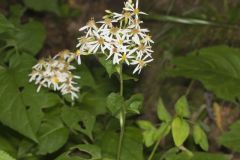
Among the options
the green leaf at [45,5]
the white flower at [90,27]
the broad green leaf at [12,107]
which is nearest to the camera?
the white flower at [90,27]

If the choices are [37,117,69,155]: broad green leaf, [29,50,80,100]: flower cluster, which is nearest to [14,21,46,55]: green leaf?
[29,50,80,100]: flower cluster

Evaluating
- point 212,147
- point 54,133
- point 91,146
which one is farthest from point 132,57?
point 212,147

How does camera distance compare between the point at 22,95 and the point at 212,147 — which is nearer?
the point at 22,95

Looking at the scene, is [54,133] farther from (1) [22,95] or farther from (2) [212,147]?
(2) [212,147]

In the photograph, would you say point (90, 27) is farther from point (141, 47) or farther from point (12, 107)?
point (12, 107)

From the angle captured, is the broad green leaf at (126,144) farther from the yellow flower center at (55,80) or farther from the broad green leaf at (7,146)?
the broad green leaf at (7,146)

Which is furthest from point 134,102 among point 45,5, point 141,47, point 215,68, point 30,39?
point 45,5

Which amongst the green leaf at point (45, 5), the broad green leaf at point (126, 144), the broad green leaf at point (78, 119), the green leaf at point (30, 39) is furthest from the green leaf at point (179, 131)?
the green leaf at point (45, 5)
